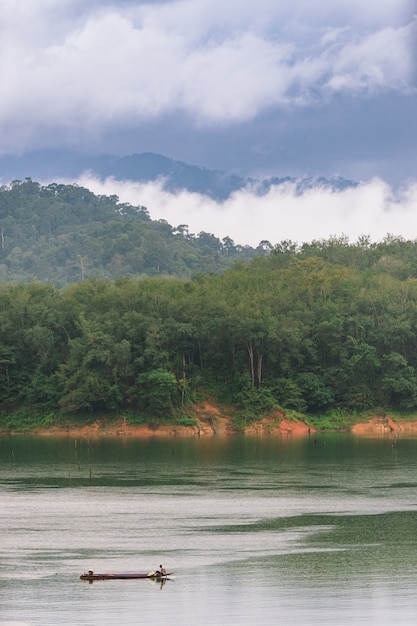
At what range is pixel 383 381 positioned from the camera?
82625mm

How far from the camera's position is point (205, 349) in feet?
279

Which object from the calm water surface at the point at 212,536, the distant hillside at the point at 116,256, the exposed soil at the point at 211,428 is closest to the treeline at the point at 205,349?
the exposed soil at the point at 211,428

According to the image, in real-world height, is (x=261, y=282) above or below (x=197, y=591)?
above

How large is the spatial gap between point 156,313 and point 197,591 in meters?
54.6

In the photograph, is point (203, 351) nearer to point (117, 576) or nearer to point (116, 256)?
point (117, 576)

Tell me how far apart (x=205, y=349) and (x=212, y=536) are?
155 feet

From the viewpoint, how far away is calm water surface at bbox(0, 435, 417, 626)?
28.3 meters

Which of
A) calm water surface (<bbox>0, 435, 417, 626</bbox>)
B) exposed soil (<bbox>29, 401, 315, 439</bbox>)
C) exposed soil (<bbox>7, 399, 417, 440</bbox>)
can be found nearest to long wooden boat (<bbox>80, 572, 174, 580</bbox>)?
calm water surface (<bbox>0, 435, 417, 626</bbox>)

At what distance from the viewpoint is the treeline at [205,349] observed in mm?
80438

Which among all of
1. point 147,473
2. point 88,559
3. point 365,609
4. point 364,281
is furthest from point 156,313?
point 365,609

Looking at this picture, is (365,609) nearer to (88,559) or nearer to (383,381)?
(88,559)

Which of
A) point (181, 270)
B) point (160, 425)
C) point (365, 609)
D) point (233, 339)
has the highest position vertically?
point (181, 270)

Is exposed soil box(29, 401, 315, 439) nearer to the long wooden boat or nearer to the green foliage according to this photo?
the green foliage

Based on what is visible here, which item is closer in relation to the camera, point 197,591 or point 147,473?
point 197,591
